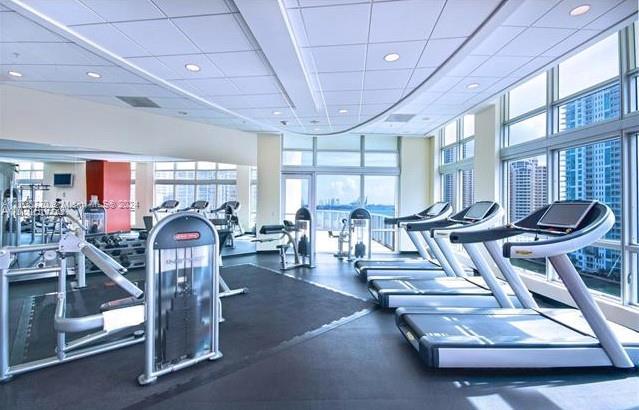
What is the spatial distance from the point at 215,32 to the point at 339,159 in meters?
5.95

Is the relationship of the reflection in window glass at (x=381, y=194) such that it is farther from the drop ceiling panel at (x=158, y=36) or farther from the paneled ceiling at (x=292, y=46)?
the drop ceiling panel at (x=158, y=36)

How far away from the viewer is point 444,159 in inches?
339

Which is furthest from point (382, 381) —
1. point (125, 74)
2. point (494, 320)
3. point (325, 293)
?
point (125, 74)

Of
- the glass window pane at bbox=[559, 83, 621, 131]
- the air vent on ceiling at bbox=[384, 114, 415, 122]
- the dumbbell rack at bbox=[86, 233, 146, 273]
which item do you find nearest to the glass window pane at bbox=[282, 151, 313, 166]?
the air vent on ceiling at bbox=[384, 114, 415, 122]

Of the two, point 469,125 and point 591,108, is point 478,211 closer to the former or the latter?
point 591,108

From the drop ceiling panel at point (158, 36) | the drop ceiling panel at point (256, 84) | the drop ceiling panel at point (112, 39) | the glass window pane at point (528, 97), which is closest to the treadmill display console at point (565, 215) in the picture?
the glass window pane at point (528, 97)

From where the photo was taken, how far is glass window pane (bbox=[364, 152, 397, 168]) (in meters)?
9.09

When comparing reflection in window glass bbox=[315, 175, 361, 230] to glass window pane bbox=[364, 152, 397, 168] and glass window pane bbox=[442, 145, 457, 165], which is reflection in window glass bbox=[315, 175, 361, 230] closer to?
glass window pane bbox=[364, 152, 397, 168]

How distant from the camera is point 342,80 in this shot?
Result: 15.1ft

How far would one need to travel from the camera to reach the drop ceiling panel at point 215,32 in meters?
3.13

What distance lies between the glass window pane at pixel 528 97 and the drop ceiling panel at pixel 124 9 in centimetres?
495

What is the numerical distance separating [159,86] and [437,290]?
4.93 m

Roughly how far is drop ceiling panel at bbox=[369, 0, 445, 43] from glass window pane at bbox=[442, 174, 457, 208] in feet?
17.5

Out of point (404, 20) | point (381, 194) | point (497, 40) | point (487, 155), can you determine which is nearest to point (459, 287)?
point (487, 155)
